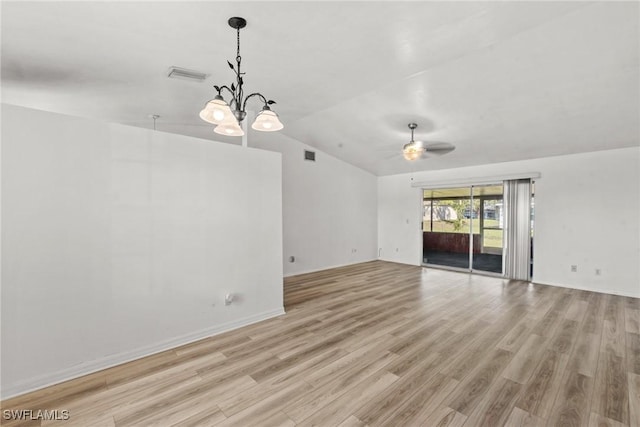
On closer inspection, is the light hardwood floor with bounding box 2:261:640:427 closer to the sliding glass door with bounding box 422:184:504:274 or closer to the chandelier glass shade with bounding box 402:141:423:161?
the chandelier glass shade with bounding box 402:141:423:161

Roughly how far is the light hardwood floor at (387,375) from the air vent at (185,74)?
2.93 metres

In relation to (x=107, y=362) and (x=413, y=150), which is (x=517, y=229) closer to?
(x=413, y=150)

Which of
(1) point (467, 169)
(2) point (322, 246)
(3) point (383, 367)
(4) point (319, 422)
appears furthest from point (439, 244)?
(4) point (319, 422)

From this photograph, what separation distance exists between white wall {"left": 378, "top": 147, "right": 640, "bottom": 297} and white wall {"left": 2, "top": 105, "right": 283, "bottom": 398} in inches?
222

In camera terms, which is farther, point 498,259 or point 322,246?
point 498,259

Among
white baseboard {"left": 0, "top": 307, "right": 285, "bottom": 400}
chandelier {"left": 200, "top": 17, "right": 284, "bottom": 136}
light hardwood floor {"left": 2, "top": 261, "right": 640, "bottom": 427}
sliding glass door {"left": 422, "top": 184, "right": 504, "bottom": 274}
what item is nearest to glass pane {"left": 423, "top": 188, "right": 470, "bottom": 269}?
sliding glass door {"left": 422, "top": 184, "right": 504, "bottom": 274}

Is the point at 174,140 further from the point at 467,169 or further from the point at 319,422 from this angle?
the point at 467,169

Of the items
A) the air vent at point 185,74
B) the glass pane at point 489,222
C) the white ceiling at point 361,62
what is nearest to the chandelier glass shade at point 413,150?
the white ceiling at point 361,62

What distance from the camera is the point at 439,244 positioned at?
9820 mm

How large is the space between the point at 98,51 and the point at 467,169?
677cm

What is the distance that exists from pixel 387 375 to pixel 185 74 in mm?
3633

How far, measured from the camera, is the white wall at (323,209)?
240 inches

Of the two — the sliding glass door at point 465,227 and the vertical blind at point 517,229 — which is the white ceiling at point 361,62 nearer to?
the vertical blind at point 517,229

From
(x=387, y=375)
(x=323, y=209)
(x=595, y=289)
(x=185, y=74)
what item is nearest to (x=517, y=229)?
(x=595, y=289)
